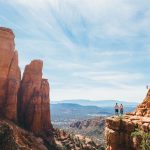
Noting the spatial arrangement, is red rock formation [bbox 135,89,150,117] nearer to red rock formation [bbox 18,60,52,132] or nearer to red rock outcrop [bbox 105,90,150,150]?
red rock outcrop [bbox 105,90,150,150]

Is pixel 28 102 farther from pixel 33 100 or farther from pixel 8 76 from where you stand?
pixel 8 76

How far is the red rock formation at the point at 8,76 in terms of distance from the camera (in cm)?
11338

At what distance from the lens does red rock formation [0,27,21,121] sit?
113 meters

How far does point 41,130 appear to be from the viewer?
4840 inches

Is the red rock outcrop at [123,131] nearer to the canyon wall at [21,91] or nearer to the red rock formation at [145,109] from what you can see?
the red rock formation at [145,109]

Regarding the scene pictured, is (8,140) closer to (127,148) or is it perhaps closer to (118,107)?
(118,107)

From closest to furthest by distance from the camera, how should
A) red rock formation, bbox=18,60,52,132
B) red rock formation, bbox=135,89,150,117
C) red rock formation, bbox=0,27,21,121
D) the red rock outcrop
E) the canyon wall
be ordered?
the red rock outcrop → red rock formation, bbox=135,89,150,117 → red rock formation, bbox=0,27,21,121 → the canyon wall → red rock formation, bbox=18,60,52,132

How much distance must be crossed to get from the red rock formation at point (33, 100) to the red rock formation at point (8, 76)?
21.6 feet

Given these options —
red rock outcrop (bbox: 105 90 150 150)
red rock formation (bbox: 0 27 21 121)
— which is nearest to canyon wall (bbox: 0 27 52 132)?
red rock formation (bbox: 0 27 21 121)

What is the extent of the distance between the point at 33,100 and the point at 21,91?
5.32 meters

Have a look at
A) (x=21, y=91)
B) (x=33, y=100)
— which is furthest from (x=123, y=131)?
(x=21, y=91)

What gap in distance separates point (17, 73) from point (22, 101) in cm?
1003

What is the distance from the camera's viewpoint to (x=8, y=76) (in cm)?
11600

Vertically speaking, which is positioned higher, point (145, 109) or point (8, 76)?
point (8, 76)
